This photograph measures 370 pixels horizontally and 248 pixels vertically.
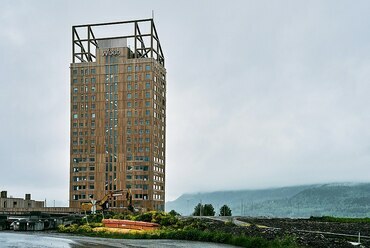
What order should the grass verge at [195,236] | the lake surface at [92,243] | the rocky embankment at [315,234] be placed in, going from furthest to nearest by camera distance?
the rocky embankment at [315,234] → the lake surface at [92,243] → the grass verge at [195,236]

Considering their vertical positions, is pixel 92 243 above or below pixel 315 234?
above

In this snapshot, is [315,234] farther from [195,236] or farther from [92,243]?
[92,243]

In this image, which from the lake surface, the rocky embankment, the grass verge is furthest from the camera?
the rocky embankment

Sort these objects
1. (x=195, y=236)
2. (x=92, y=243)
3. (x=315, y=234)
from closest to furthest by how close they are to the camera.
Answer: (x=92, y=243) → (x=195, y=236) → (x=315, y=234)

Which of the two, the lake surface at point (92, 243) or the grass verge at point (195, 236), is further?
the lake surface at point (92, 243)

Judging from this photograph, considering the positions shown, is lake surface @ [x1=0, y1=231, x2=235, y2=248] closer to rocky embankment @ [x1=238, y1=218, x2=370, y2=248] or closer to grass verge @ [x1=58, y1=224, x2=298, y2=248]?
grass verge @ [x1=58, y1=224, x2=298, y2=248]

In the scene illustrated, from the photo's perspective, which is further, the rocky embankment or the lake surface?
the rocky embankment

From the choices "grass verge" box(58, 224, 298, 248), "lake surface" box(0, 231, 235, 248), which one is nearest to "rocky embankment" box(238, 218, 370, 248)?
"grass verge" box(58, 224, 298, 248)

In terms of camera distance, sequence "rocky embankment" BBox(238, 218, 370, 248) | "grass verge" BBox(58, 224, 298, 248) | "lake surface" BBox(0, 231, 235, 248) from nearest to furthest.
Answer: "grass verge" BBox(58, 224, 298, 248) < "lake surface" BBox(0, 231, 235, 248) < "rocky embankment" BBox(238, 218, 370, 248)

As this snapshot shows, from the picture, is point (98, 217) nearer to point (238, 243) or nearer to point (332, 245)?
point (238, 243)

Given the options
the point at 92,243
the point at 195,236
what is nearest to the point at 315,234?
the point at 195,236

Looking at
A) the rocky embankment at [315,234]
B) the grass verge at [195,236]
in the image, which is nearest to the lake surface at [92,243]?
the grass verge at [195,236]

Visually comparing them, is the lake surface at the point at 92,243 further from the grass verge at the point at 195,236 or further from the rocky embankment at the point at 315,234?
the rocky embankment at the point at 315,234

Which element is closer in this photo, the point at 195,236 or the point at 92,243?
the point at 92,243
